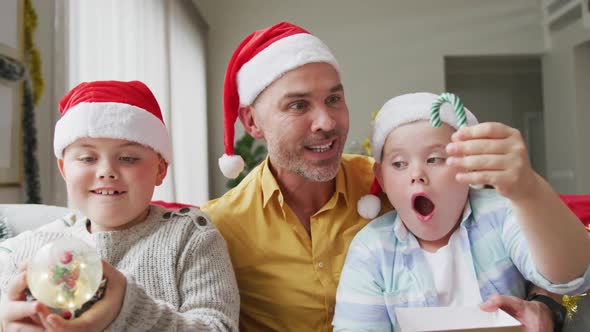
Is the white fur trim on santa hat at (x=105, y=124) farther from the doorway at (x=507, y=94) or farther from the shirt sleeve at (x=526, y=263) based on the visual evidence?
the doorway at (x=507, y=94)

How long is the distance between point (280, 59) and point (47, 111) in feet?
4.61

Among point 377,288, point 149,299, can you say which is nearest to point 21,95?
point 149,299

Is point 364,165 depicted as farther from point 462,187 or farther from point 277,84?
point 462,187

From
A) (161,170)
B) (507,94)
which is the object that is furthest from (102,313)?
(507,94)

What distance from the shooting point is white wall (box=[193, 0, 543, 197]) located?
6.59 meters

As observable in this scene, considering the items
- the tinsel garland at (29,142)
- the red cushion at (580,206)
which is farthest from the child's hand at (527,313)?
the tinsel garland at (29,142)

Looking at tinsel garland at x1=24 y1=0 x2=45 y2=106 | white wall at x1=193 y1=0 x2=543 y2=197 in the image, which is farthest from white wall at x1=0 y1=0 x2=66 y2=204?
white wall at x1=193 y1=0 x2=543 y2=197

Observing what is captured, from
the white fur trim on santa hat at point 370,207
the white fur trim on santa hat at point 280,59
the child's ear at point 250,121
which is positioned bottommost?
the white fur trim on santa hat at point 370,207

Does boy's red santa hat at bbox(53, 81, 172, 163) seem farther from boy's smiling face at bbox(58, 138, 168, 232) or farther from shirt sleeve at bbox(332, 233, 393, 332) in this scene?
shirt sleeve at bbox(332, 233, 393, 332)

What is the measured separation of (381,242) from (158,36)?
3432 mm

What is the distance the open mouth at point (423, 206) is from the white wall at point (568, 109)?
543cm

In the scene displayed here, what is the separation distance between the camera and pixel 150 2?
409 centimetres

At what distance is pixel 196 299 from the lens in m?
1.16

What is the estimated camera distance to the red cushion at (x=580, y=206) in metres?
1.46
